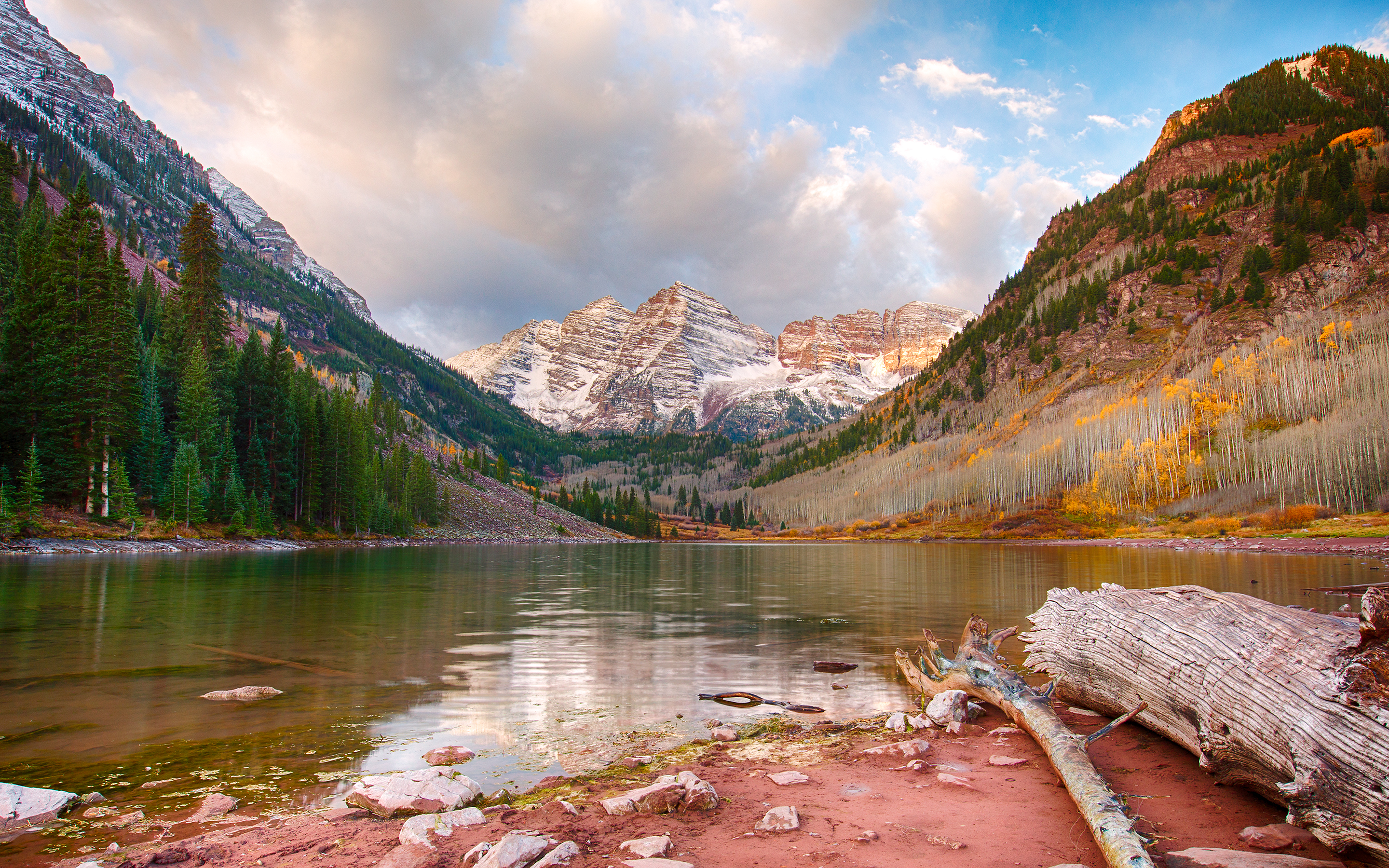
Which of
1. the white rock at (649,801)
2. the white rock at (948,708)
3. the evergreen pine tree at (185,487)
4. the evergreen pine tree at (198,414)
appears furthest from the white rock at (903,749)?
the evergreen pine tree at (198,414)

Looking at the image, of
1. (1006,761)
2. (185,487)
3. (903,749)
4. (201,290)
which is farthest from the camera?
(201,290)

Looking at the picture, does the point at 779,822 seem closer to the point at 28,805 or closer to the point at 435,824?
the point at 435,824

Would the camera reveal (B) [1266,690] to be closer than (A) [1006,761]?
Yes

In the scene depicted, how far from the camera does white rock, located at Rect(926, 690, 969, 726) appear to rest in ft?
35.1

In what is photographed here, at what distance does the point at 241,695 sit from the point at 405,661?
4349 mm

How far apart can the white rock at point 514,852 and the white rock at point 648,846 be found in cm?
68

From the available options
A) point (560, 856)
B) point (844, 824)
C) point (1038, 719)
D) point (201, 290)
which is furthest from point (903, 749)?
point (201, 290)

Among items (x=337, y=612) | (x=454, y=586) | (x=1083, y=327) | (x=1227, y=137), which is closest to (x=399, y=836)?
(x=337, y=612)

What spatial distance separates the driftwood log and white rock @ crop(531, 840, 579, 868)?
21.2 feet

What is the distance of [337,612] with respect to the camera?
78.5 feet

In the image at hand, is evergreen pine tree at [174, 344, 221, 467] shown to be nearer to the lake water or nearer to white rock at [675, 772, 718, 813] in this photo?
the lake water

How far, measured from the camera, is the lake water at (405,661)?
8914mm

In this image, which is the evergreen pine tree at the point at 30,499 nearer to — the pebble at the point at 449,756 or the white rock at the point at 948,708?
the pebble at the point at 449,756

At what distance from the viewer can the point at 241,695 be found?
1188 cm
